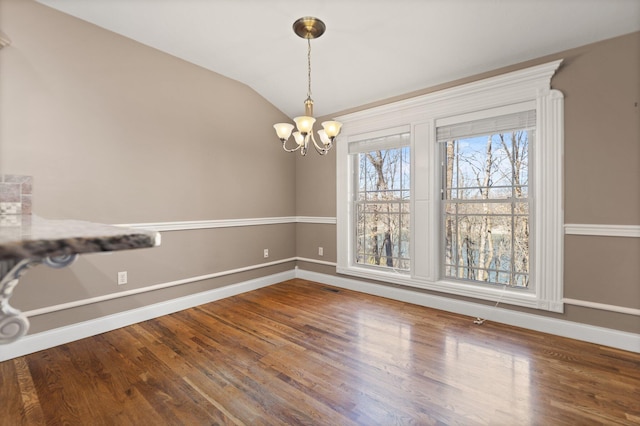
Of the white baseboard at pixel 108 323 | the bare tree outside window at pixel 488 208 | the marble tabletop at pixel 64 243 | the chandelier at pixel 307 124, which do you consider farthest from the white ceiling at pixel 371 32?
the white baseboard at pixel 108 323

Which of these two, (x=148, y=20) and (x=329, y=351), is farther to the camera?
(x=148, y=20)

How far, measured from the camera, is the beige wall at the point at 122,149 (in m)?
2.28

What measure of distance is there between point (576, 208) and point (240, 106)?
374 centimetres

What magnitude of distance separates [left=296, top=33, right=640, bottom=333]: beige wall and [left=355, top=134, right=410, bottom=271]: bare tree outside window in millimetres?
1518

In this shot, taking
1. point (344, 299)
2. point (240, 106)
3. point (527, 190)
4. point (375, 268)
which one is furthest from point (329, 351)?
point (240, 106)

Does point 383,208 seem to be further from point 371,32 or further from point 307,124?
point 371,32

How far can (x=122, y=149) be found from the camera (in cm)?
276

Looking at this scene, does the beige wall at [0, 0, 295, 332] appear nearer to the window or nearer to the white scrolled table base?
the white scrolled table base

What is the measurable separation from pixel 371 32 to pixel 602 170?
2269 mm

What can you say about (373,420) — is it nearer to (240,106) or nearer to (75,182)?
(75,182)

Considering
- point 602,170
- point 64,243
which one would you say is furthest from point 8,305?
point 602,170

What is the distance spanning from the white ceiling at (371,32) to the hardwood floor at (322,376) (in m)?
2.57

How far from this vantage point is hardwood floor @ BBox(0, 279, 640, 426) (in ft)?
5.34

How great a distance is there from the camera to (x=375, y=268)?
3.85m
